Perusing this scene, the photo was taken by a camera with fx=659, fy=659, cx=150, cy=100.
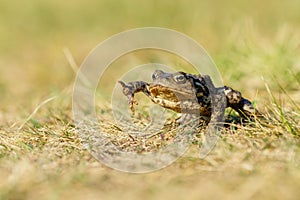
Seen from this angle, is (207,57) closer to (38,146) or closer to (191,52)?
(191,52)

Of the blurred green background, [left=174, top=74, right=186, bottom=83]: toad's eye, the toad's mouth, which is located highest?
the blurred green background

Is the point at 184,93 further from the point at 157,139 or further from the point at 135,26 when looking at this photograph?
the point at 135,26

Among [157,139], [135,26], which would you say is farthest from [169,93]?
[135,26]

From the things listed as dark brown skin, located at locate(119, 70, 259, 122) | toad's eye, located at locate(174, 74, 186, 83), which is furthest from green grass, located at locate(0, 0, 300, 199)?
toad's eye, located at locate(174, 74, 186, 83)

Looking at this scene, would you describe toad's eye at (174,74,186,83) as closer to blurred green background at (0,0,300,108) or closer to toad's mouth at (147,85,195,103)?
toad's mouth at (147,85,195,103)

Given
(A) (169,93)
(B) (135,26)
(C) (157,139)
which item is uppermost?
(B) (135,26)

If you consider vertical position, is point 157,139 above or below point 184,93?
below

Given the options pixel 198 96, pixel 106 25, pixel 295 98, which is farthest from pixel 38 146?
pixel 106 25
